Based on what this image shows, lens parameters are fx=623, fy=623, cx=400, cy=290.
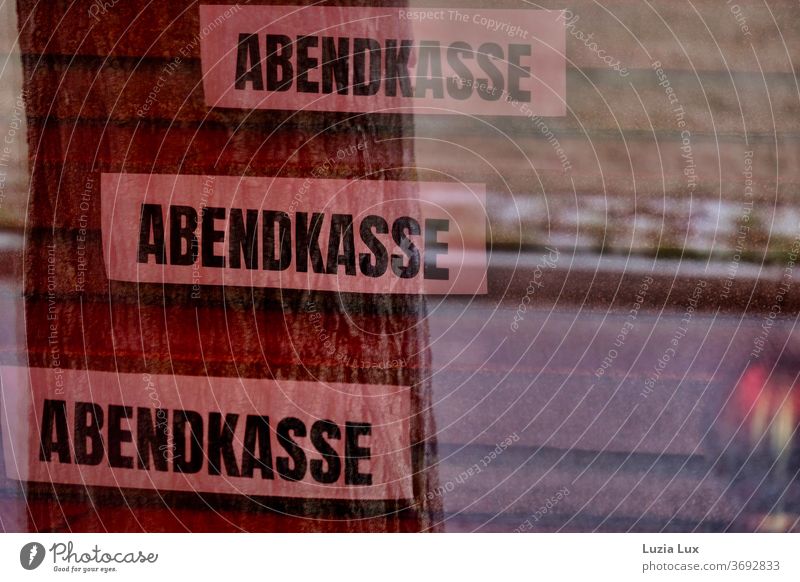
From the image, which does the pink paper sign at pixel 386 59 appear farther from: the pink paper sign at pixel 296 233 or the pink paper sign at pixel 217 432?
the pink paper sign at pixel 217 432

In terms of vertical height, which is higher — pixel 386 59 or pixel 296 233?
pixel 386 59

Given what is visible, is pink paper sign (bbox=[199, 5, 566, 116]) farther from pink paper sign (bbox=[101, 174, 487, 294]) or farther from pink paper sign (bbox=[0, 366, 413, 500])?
pink paper sign (bbox=[0, 366, 413, 500])

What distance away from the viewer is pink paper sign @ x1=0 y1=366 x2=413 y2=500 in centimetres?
53

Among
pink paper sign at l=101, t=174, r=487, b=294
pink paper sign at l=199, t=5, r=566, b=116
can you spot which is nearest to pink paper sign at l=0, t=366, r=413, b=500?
pink paper sign at l=101, t=174, r=487, b=294

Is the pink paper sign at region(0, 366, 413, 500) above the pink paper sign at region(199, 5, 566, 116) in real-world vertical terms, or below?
below

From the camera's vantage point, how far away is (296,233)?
515 mm

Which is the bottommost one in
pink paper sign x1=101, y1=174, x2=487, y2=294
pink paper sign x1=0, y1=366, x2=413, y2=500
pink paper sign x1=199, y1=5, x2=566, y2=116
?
pink paper sign x1=0, y1=366, x2=413, y2=500

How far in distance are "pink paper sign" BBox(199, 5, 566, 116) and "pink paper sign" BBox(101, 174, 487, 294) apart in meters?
0.07

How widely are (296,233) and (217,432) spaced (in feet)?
0.60

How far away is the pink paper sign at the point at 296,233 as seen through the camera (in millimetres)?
508

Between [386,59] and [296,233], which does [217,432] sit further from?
[386,59]

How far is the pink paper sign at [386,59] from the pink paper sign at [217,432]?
0.24 m

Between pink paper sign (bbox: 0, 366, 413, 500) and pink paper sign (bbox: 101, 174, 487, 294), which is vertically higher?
pink paper sign (bbox: 101, 174, 487, 294)

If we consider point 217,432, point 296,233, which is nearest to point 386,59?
point 296,233
